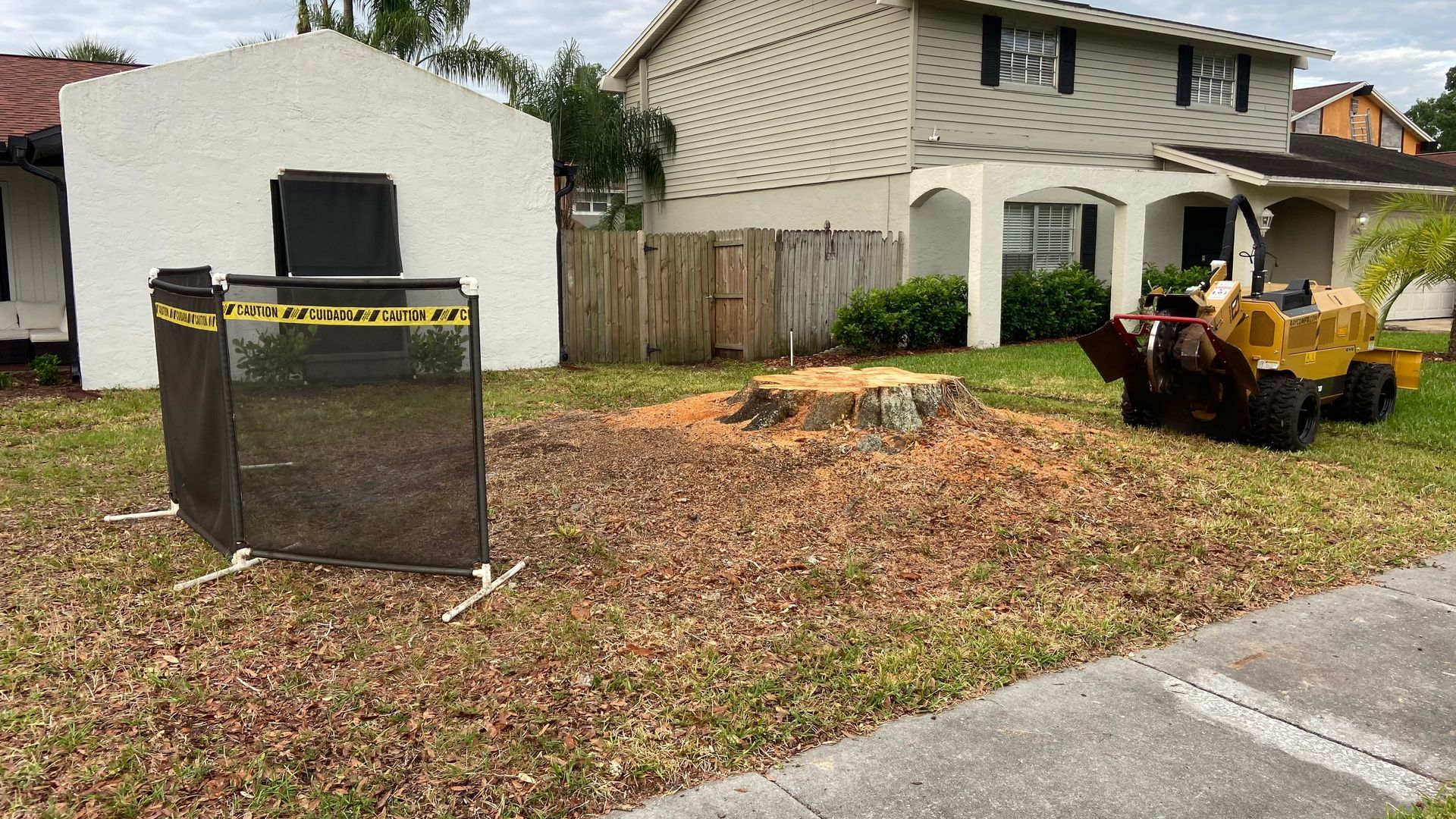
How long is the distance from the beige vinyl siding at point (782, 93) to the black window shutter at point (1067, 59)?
10.7 ft

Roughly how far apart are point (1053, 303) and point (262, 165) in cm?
1157

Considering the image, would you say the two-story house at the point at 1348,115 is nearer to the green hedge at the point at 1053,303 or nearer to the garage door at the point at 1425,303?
the garage door at the point at 1425,303

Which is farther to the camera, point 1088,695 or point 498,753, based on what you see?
point 1088,695

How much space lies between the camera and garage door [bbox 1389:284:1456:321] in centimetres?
2131

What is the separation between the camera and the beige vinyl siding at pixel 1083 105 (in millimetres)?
16250

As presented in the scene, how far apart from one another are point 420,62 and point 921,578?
18926 mm

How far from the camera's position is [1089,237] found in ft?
59.8

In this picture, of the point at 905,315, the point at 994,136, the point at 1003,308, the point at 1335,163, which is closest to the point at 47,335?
the point at 905,315

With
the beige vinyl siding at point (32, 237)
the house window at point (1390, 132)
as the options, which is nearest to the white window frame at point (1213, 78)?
the beige vinyl siding at point (32, 237)

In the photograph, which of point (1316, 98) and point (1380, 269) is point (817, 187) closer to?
point (1380, 269)

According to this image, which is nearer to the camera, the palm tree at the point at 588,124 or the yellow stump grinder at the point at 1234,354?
the yellow stump grinder at the point at 1234,354

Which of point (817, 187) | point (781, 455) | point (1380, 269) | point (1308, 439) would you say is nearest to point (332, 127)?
point (781, 455)

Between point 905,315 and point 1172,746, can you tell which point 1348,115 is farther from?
point 1172,746

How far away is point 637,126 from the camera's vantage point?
71.1 ft
